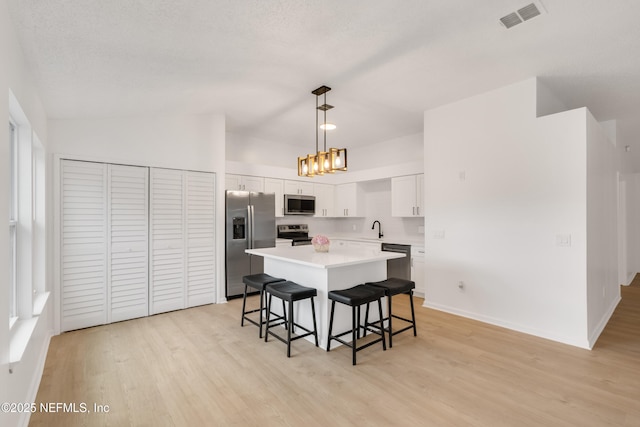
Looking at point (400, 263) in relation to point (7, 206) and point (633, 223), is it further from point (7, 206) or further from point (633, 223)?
point (633, 223)

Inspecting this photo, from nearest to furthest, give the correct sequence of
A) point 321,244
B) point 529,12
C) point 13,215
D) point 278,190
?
point 529,12 < point 13,215 < point 321,244 < point 278,190

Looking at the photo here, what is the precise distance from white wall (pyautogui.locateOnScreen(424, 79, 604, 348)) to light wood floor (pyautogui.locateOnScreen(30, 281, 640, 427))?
390mm

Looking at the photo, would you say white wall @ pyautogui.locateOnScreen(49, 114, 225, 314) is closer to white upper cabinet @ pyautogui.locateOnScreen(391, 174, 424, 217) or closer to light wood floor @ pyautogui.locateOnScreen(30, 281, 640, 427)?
light wood floor @ pyautogui.locateOnScreen(30, 281, 640, 427)

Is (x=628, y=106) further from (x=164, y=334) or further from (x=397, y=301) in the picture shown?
(x=164, y=334)

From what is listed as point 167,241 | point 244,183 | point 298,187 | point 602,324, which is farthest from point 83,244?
point 602,324

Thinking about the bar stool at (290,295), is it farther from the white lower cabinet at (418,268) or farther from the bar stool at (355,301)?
the white lower cabinet at (418,268)

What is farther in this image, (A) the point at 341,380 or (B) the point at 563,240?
(B) the point at 563,240

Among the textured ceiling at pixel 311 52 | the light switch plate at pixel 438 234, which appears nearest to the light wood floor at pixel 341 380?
the light switch plate at pixel 438 234

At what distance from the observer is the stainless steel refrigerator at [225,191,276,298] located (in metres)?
4.88

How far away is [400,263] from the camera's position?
5.24 m

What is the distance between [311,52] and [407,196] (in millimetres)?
3315

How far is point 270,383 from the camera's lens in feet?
8.20

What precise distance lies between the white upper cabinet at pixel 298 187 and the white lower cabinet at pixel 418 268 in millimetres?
2463

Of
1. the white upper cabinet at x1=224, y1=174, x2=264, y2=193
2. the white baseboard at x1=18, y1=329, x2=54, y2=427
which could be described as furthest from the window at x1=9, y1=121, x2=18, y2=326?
the white upper cabinet at x1=224, y1=174, x2=264, y2=193
